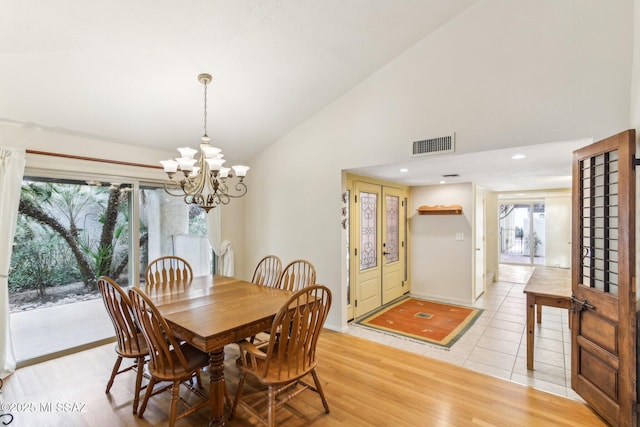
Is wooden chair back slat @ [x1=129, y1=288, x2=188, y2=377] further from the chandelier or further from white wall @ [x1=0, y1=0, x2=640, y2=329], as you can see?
white wall @ [x1=0, y1=0, x2=640, y2=329]

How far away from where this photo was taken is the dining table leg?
1986mm

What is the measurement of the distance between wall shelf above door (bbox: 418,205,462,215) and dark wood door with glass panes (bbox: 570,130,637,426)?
2547 mm

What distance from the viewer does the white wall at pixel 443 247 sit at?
4.97 m

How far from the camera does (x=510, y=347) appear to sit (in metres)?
3.35

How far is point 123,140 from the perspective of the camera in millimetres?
3590

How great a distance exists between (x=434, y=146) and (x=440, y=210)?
2.31 metres

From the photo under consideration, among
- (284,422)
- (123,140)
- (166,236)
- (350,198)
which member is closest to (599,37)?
(350,198)

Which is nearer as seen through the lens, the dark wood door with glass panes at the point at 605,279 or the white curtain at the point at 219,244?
the dark wood door with glass panes at the point at 605,279

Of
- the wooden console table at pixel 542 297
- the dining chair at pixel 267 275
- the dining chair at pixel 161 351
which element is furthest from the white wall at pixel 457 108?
the dining chair at pixel 161 351

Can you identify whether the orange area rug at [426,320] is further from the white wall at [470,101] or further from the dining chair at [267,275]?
the dining chair at [267,275]

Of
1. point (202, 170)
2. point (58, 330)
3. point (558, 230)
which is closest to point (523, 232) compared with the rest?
point (558, 230)

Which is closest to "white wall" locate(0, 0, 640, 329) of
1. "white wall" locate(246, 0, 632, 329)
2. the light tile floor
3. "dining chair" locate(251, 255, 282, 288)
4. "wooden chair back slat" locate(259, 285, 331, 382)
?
"white wall" locate(246, 0, 632, 329)

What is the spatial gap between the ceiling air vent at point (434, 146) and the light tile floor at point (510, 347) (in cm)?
214

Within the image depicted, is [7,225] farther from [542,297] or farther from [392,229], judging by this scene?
[542,297]
